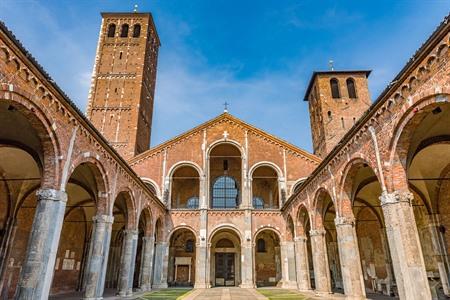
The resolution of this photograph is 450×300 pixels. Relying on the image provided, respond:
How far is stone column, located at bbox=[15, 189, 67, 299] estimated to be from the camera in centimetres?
811

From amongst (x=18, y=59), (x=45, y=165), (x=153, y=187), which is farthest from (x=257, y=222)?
(x=18, y=59)

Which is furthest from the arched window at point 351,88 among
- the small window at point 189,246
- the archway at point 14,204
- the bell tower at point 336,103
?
the archway at point 14,204

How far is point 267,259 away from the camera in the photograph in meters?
25.0

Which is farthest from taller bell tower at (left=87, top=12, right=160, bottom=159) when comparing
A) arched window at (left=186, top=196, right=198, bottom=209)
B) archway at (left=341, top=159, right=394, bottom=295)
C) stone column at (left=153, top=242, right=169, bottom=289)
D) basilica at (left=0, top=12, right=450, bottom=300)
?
archway at (left=341, top=159, right=394, bottom=295)

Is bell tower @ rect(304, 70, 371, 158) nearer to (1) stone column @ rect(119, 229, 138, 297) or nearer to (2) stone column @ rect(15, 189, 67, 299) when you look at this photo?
(1) stone column @ rect(119, 229, 138, 297)

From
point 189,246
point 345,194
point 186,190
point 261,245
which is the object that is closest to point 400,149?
point 345,194

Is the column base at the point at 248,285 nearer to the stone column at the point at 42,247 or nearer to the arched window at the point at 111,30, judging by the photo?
the stone column at the point at 42,247

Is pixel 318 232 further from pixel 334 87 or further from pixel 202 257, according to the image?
pixel 334 87

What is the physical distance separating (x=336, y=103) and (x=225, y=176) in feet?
43.7

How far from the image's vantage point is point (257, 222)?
22141 millimetres

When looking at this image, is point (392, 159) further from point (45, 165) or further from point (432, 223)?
point (45, 165)

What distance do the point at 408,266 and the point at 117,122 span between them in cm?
2634

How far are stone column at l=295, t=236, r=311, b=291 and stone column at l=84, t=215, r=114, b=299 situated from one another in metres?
11.3

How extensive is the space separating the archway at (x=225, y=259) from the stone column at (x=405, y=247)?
16.0m
